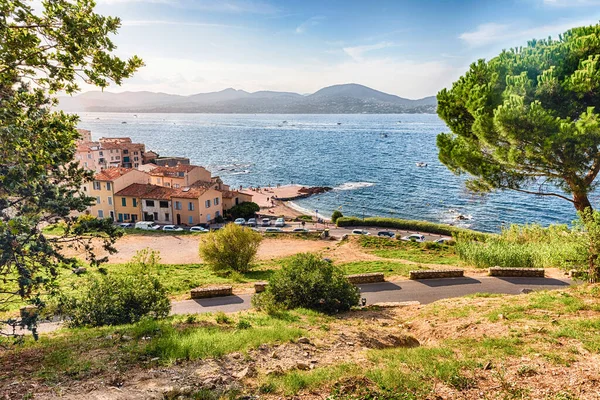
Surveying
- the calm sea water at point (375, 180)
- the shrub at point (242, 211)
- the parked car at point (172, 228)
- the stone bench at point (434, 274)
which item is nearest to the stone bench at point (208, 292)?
the stone bench at point (434, 274)

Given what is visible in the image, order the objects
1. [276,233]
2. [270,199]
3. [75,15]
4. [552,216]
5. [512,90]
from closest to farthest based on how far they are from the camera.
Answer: [75,15] < [512,90] < [276,233] < [552,216] < [270,199]

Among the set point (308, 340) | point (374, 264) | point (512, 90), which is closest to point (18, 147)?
point (308, 340)

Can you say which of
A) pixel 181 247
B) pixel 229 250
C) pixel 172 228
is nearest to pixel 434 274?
pixel 229 250

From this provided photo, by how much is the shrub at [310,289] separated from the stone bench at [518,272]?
33.4 ft

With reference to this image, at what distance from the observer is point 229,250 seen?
2811 centimetres

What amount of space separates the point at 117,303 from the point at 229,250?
1519 centimetres

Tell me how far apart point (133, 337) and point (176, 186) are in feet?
170

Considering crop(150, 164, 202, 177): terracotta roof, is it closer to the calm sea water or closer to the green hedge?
the calm sea water

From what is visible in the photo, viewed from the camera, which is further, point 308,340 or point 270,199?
point 270,199

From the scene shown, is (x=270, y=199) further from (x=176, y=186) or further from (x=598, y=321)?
(x=598, y=321)

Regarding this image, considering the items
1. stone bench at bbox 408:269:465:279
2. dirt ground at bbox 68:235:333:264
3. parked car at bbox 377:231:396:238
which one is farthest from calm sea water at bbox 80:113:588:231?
dirt ground at bbox 68:235:333:264

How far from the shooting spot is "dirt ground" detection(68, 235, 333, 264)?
121ft

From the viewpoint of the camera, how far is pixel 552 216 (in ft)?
194

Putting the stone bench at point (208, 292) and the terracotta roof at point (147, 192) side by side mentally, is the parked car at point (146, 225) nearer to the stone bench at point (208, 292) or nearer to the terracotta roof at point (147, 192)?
the terracotta roof at point (147, 192)
